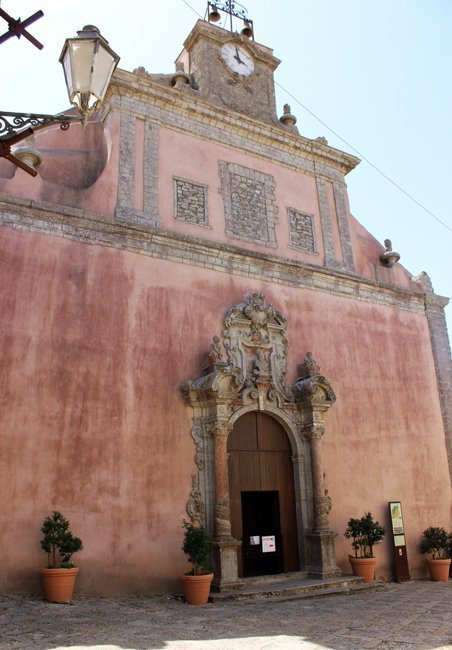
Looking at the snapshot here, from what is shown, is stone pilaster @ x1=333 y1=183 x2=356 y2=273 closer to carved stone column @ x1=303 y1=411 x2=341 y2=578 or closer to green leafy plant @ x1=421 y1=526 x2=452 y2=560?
carved stone column @ x1=303 y1=411 x2=341 y2=578

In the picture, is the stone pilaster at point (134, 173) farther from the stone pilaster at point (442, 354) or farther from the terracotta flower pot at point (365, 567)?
the stone pilaster at point (442, 354)

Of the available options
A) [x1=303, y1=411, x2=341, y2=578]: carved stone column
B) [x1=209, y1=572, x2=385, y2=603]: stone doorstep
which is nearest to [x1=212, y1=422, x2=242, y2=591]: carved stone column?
[x1=209, y1=572, x2=385, y2=603]: stone doorstep

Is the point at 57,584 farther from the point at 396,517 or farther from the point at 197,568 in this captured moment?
the point at 396,517

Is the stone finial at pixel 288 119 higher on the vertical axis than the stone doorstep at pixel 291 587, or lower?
higher

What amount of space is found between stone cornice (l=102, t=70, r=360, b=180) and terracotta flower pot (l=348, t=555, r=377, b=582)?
7898 millimetres

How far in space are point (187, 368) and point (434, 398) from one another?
6037 millimetres

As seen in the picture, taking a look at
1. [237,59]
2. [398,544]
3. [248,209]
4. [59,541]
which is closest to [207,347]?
[248,209]

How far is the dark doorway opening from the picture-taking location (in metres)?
9.14

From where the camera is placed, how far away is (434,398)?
12203mm

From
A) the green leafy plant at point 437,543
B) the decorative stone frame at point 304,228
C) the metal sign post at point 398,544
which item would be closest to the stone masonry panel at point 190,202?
the decorative stone frame at point 304,228

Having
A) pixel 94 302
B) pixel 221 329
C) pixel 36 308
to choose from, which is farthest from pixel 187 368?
pixel 36 308

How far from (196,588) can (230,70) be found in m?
10.1

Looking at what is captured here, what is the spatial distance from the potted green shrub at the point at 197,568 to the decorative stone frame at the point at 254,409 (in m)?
0.44

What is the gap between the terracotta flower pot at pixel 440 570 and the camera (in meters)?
10.3
